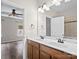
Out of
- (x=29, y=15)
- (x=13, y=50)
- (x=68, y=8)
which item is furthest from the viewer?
(x=29, y=15)

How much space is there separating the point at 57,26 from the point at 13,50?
1772mm

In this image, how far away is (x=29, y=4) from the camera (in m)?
3.31

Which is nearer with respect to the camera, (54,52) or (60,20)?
(54,52)

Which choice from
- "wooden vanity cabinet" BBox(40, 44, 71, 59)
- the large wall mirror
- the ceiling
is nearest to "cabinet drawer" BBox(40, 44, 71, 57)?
"wooden vanity cabinet" BBox(40, 44, 71, 59)

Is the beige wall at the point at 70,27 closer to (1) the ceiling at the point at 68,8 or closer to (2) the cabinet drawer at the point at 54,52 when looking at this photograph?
(1) the ceiling at the point at 68,8

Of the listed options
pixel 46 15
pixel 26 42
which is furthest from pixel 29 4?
pixel 26 42

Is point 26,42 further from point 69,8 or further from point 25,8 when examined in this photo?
point 69,8

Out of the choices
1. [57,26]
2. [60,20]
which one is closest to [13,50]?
[57,26]

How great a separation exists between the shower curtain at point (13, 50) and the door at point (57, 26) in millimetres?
1228

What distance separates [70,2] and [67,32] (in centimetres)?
71

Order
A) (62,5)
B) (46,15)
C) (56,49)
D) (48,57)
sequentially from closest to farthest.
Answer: (56,49)
(48,57)
(62,5)
(46,15)

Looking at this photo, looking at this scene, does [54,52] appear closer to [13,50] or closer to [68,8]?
[68,8]

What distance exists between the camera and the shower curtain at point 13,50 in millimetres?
3039

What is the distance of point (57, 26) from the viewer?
98.3 inches
